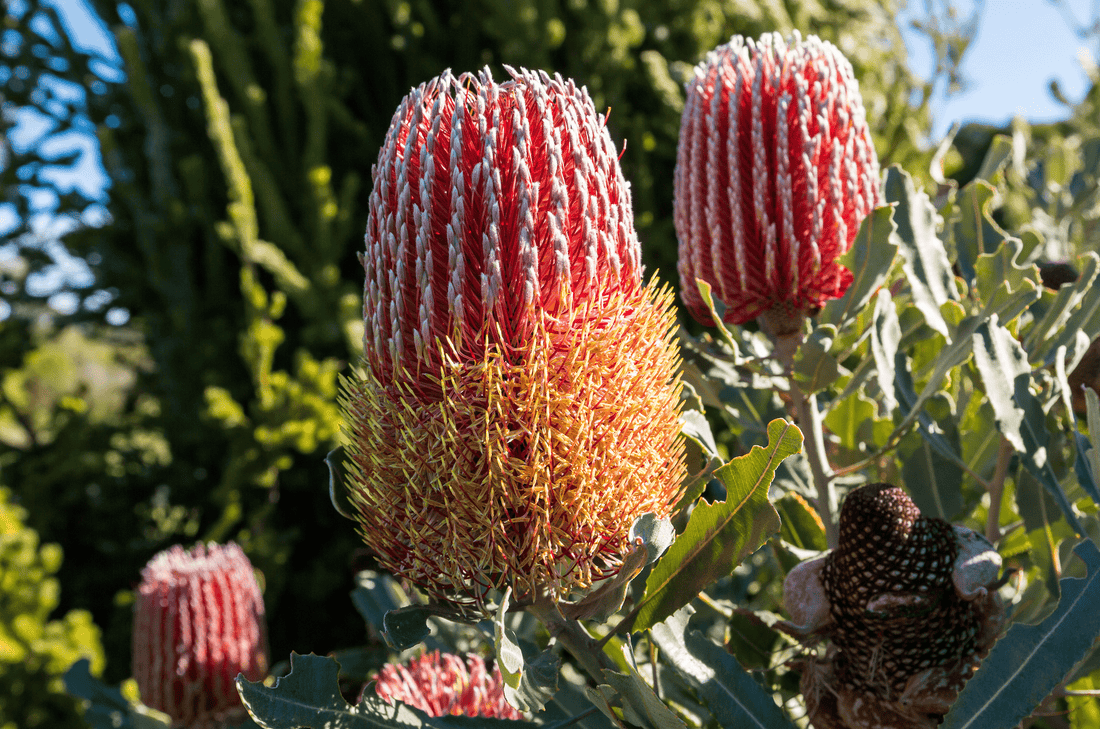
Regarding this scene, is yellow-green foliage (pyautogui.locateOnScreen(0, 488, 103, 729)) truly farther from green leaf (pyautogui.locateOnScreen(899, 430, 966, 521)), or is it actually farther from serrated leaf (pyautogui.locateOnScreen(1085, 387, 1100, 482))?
serrated leaf (pyautogui.locateOnScreen(1085, 387, 1100, 482))

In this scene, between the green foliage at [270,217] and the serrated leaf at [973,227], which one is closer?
the serrated leaf at [973,227]

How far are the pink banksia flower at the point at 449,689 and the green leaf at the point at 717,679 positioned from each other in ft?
0.99

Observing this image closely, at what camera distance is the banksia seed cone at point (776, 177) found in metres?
0.83

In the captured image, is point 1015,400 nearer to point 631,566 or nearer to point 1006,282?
point 1006,282

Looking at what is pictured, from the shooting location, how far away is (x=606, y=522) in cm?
61

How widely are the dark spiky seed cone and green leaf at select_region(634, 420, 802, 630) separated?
0.11 m

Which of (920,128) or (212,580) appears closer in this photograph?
(212,580)

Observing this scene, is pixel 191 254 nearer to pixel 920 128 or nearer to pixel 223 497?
pixel 223 497

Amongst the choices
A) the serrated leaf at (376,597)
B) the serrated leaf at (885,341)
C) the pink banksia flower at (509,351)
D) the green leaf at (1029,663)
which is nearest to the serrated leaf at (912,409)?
the serrated leaf at (885,341)

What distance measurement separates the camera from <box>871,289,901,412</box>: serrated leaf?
30.5 inches

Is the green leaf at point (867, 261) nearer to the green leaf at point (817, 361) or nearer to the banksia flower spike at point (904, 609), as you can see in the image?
the green leaf at point (817, 361)

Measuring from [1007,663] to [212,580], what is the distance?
158cm

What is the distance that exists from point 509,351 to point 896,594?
0.40 m

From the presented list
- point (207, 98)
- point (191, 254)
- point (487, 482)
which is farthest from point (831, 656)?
point (191, 254)
